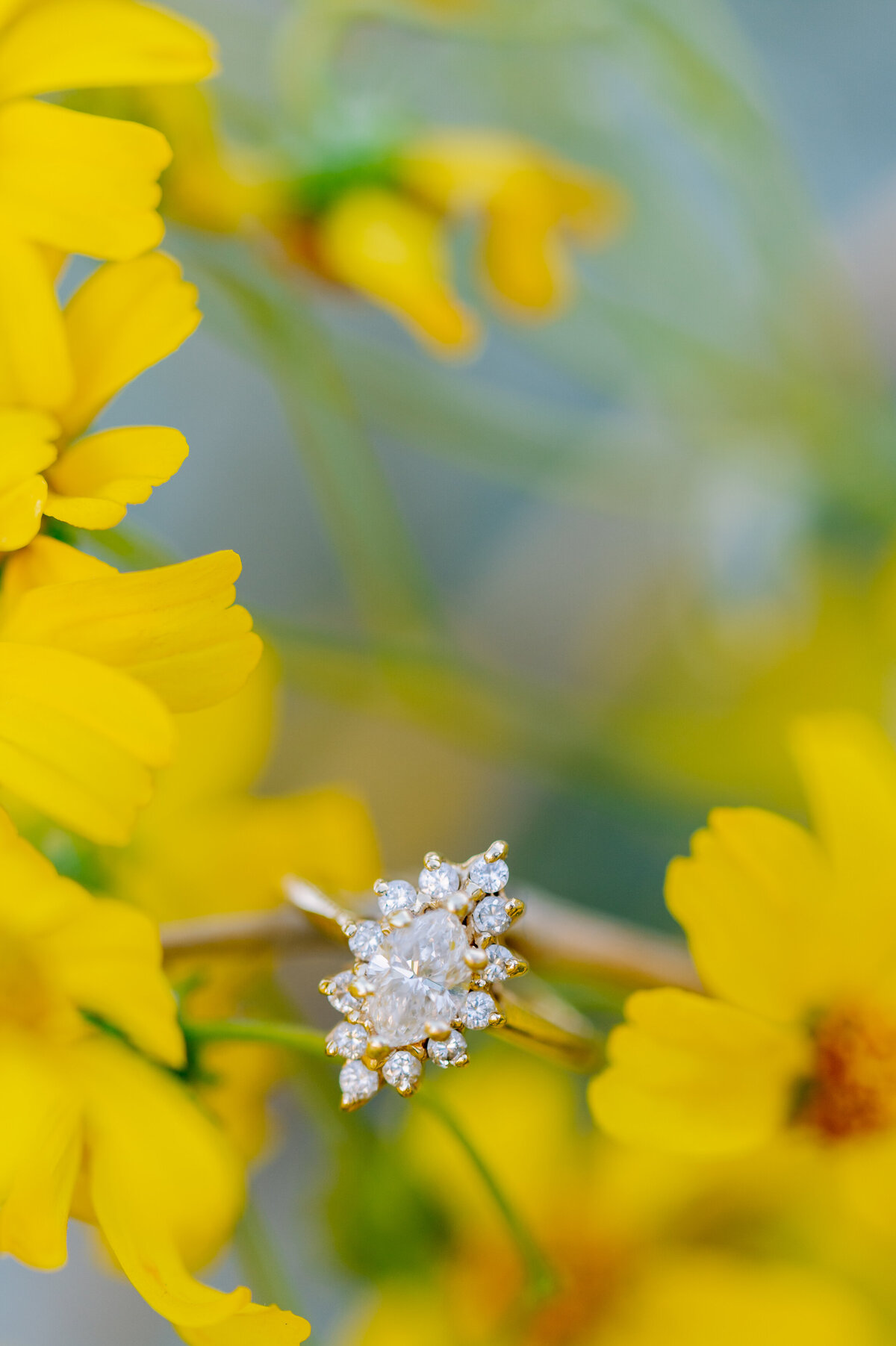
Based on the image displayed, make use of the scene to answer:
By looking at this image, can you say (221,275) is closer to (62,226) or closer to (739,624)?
(62,226)

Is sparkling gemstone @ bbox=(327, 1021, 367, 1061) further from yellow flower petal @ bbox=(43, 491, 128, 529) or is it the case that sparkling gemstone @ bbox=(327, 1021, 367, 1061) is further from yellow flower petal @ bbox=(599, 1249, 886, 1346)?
yellow flower petal @ bbox=(599, 1249, 886, 1346)

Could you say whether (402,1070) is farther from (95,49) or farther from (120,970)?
(95,49)

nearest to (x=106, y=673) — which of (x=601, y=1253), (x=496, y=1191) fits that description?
(x=496, y=1191)

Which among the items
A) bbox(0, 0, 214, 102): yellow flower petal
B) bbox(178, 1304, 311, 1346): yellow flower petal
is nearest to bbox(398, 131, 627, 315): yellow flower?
bbox(0, 0, 214, 102): yellow flower petal

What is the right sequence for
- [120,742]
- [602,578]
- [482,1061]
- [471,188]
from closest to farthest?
[120,742] < [471,188] < [482,1061] < [602,578]

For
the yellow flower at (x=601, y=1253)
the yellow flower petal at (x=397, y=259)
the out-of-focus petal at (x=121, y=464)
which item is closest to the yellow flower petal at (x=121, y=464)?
the out-of-focus petal at (x=121, y=464)

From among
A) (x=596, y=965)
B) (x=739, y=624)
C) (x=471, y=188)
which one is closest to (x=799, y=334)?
(x=739, y=624)

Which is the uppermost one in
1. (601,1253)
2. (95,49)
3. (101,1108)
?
(95,49)
